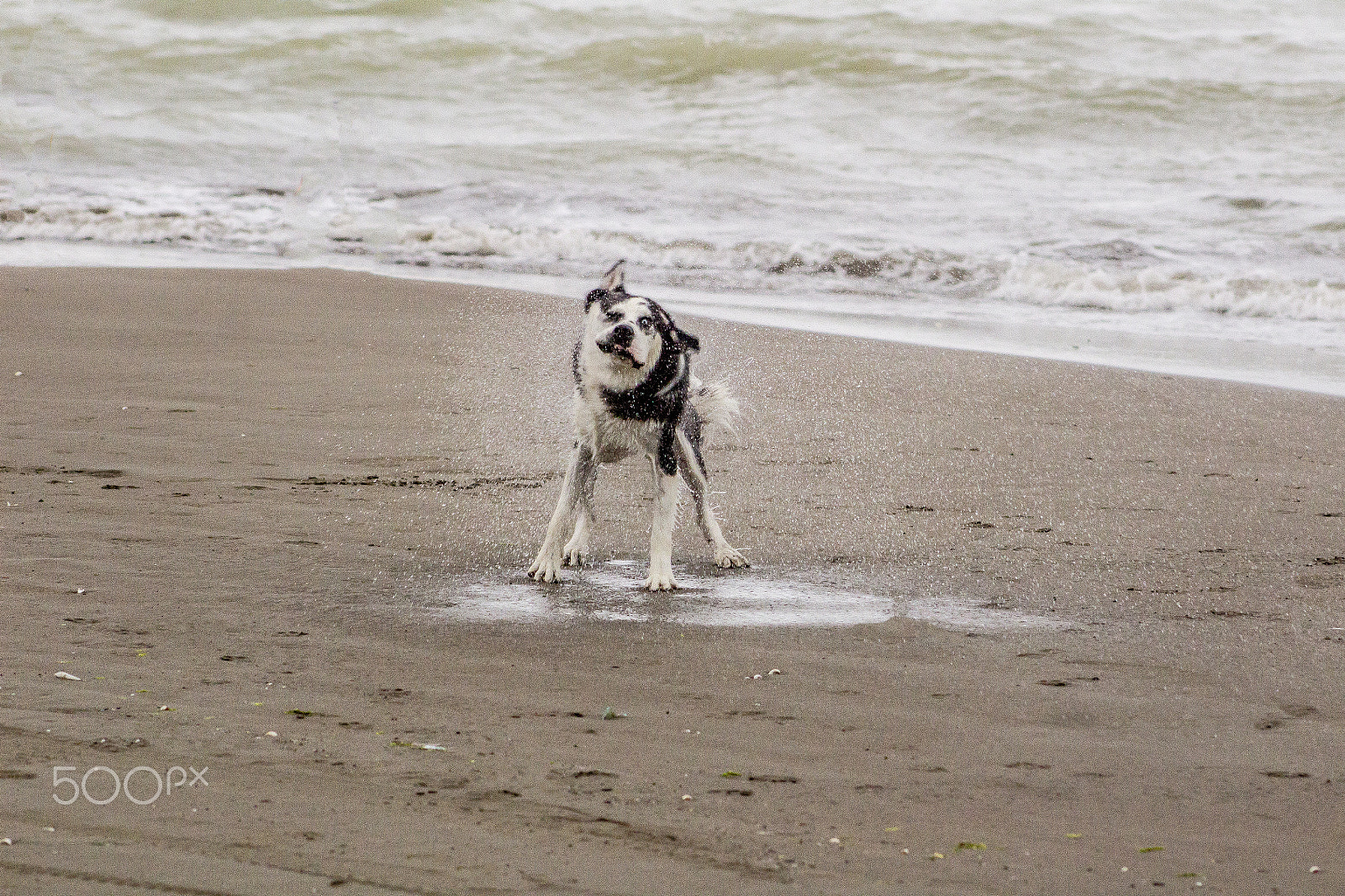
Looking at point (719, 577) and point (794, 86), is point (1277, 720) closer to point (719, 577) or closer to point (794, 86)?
point (719, 577)

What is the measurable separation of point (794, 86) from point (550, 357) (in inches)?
581

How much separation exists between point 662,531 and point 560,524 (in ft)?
1.25

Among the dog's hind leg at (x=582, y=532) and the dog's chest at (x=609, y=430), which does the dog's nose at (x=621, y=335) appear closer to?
the dog's chest at (x=609, y=430)

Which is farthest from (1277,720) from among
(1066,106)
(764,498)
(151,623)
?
(1066,106)

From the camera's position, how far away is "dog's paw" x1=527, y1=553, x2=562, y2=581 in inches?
201

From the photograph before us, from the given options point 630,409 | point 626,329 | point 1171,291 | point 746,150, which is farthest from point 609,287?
point 746,150

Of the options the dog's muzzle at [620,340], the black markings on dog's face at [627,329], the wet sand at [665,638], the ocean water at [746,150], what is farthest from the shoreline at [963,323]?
the dog's muzzle at [620,340]

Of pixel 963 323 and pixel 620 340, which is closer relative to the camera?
pixel 620 340

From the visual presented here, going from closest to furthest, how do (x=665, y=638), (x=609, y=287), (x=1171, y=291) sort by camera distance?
(x=665, y=638), (x=609, y=287), (x=1171, y=291)

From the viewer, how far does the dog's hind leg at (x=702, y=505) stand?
5.40 meters

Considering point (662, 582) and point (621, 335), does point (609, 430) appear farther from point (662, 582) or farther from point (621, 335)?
point (662, 582)

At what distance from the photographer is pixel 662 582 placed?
5.02 metres

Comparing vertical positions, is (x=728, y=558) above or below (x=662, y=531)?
below

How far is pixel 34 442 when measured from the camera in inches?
251
